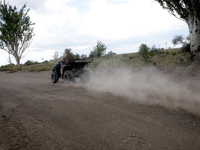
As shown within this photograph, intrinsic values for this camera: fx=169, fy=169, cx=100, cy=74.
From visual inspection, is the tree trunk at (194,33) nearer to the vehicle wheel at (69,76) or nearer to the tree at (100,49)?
the vehicle wheel at (69,76)

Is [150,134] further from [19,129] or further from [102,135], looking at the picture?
[19,129]

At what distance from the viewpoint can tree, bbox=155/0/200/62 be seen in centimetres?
1080

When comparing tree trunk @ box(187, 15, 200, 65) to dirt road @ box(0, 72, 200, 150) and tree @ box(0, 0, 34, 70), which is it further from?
tree @ box(0, 0, 34, 70)

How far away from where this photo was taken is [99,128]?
132 inches

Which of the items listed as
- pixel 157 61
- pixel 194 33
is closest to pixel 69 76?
pixel 157 61

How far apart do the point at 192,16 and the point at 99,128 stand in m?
11.4

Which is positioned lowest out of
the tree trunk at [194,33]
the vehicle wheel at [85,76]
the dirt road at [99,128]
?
the dirt road at [99,128]

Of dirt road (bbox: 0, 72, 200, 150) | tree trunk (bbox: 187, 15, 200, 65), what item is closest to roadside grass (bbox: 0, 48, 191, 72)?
tree trunk (bbox: 187, 15, 200, 65)

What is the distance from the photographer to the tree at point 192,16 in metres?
10.8

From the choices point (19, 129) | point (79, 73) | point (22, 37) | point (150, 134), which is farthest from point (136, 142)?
point (22, 37)

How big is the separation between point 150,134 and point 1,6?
32.9 metres

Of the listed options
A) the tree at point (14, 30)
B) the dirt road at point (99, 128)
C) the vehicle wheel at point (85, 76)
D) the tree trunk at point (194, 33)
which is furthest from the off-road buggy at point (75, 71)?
the tree at point (14, 30)

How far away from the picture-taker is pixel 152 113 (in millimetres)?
4051

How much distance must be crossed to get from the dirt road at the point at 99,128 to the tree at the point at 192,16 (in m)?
8.22
